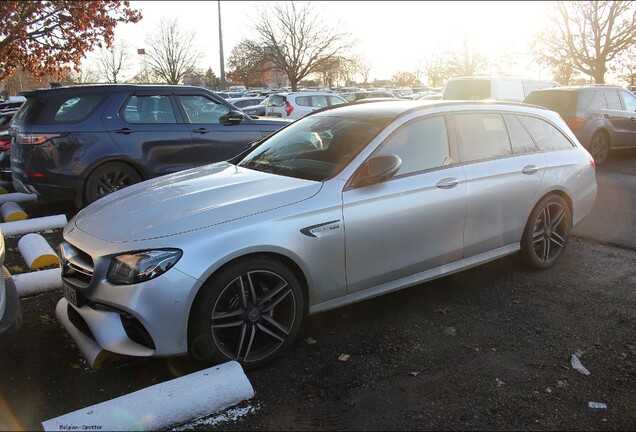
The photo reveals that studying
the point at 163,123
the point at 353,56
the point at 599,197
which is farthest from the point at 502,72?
the point at 163,123

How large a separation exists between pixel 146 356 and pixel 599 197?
7562 mm

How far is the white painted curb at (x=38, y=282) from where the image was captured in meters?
4.31

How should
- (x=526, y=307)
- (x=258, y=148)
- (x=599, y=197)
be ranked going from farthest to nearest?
(x=599, y=197), (x=258, y=148), (x=526, y=307)

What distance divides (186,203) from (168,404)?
123cm

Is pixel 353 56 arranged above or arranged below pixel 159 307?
above

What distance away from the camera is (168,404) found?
268 centimetres

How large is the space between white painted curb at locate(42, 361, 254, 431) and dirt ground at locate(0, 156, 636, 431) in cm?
12

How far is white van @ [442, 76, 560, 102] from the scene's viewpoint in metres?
12.5

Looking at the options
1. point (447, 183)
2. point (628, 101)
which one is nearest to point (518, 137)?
point (447, 183)

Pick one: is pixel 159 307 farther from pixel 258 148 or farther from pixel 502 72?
pixel 502 72

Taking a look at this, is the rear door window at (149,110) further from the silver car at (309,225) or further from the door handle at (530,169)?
the door handle at (530,169)

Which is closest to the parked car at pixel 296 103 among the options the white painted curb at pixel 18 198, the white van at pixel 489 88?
the white van at pixel 489 88

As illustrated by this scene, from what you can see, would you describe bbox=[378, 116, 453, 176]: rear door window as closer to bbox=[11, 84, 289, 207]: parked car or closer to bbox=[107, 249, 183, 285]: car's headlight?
bbox=[107, 249, 183, 285]: car's headlight

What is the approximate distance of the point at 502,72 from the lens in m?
37.1
